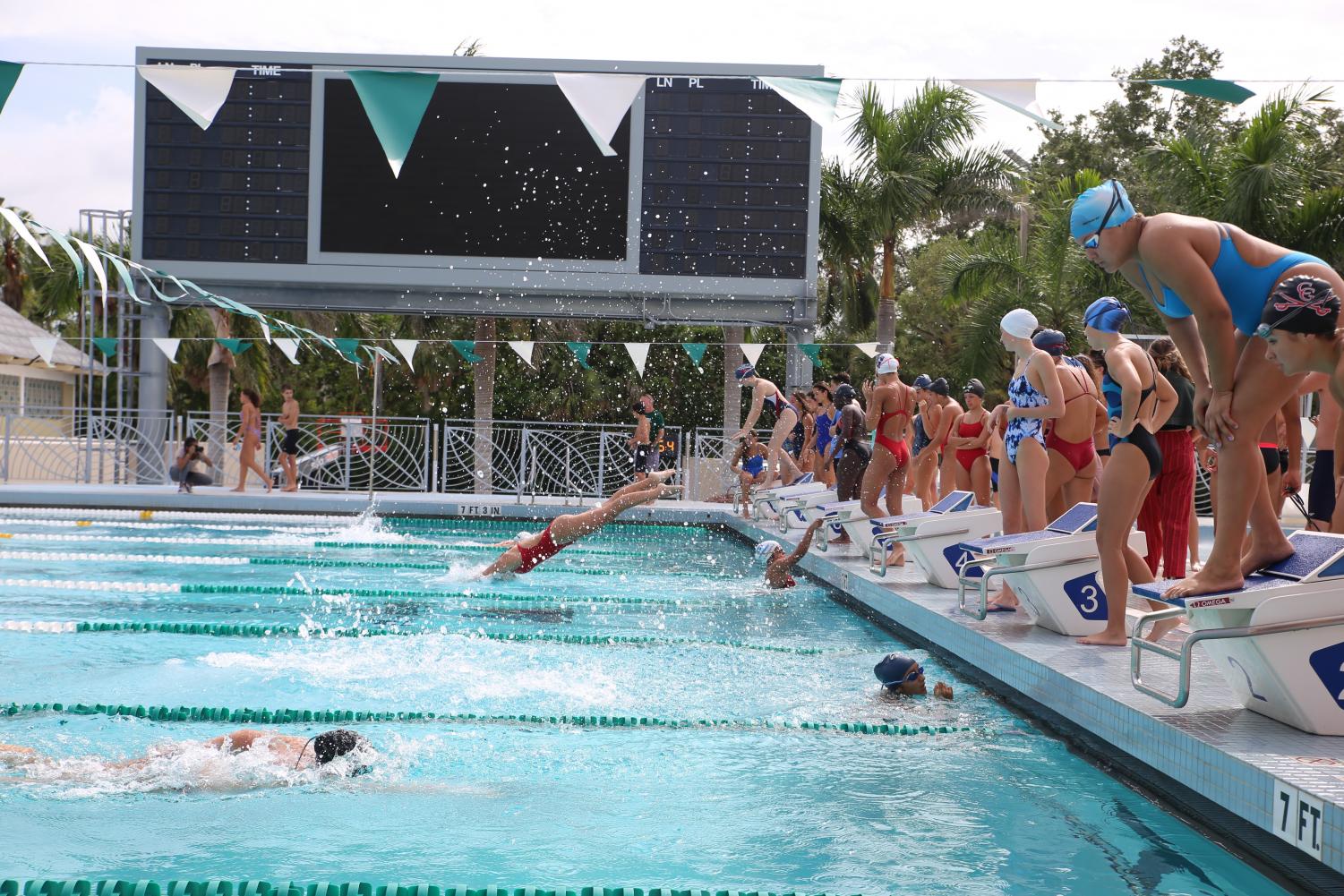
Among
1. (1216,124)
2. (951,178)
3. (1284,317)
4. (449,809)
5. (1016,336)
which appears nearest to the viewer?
(1284,317)

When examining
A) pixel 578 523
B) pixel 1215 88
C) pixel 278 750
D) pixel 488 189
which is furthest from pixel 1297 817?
pixel 488 189

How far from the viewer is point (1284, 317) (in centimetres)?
299

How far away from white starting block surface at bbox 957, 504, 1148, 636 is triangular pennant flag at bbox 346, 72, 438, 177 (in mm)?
4226

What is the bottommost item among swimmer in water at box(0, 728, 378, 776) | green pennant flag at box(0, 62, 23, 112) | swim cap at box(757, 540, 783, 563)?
swimmer in water at box(0, 728, 378, 776)

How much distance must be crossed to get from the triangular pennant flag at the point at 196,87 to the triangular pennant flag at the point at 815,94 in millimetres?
3386

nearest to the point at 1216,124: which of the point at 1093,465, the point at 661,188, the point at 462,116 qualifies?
the point at 661,188

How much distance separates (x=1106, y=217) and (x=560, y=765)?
2.48m

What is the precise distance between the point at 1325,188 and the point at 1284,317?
48.8 ft

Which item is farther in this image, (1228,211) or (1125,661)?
(1228,211)

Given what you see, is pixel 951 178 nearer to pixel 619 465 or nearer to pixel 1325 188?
pixel 1325 188

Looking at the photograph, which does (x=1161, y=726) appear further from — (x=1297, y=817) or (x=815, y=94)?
(x=815, y=94)

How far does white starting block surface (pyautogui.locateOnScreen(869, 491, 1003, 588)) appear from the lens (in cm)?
649

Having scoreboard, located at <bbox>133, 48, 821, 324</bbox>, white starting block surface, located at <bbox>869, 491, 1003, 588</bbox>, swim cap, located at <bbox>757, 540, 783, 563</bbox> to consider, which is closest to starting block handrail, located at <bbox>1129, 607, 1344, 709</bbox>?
white starting block surface, located at <bbox>869, 491, 1003, 588</bbox>

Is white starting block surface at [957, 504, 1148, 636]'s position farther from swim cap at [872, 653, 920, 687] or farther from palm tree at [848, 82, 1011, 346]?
palm tree at [848, 82, 1011, 346]
